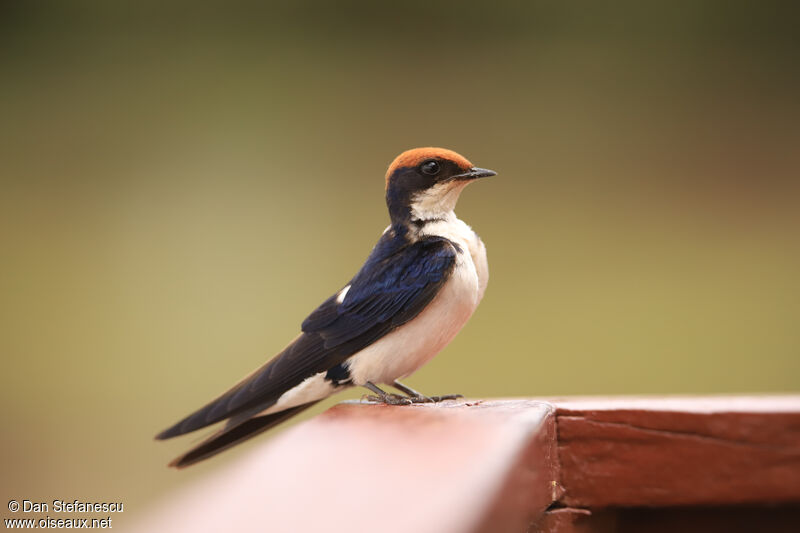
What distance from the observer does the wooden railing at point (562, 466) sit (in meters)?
0.47

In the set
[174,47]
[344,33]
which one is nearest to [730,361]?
[344,33]

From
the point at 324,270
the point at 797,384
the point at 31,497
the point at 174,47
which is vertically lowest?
the point at 31,497

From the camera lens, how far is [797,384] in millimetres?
3127

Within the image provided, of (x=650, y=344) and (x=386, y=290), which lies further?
(x=650, y=344)

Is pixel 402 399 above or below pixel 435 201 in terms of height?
below

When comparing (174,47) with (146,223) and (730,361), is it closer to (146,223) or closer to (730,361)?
(146,223)

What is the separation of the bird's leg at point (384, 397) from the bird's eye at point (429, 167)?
307mm

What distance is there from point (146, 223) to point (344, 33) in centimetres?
113

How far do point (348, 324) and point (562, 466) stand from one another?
0.51 metres

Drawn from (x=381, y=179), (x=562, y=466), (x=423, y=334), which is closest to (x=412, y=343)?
(x=423, y=334)

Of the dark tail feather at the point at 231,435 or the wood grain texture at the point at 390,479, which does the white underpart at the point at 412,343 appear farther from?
the wood grain texture at the point at 390,479

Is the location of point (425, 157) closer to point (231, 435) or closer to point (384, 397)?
point (384, 397)

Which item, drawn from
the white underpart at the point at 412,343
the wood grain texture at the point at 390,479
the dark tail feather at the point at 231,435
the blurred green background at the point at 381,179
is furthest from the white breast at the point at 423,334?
the blurred green background at the point at 381,179

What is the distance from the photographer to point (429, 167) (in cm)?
116
